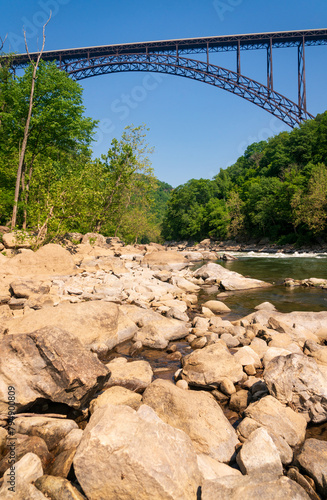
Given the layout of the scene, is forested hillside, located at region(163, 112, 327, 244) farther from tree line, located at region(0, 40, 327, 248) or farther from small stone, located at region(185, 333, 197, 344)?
small stone, located at region(185, 333, 197, 344)

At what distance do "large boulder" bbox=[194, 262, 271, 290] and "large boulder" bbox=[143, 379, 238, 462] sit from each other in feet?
27.6

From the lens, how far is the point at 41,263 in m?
10.0

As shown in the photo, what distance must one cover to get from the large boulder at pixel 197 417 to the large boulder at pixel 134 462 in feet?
1.69

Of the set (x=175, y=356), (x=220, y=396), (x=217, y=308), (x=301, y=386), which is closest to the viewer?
(x=301, y=386)

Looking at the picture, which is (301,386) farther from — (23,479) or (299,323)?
(299,323)

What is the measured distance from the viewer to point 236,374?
4.06 meters

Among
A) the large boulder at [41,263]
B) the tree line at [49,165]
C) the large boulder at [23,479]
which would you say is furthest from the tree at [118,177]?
the large boulder at [23,479]

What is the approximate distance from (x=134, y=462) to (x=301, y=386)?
219 cm

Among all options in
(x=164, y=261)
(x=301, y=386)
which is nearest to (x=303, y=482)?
Answer: (x=301, y=386)

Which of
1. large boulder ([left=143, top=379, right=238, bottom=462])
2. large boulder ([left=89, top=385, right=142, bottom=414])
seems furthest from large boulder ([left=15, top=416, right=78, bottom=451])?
large boulder ([left=143, top=379, right=238, bottom=462])

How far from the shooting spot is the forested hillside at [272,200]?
35094mm

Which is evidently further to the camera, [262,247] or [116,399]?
[262,247]

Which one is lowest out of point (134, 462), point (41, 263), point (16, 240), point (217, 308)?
point (217, 308)

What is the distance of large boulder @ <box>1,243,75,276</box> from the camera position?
31.0ft
